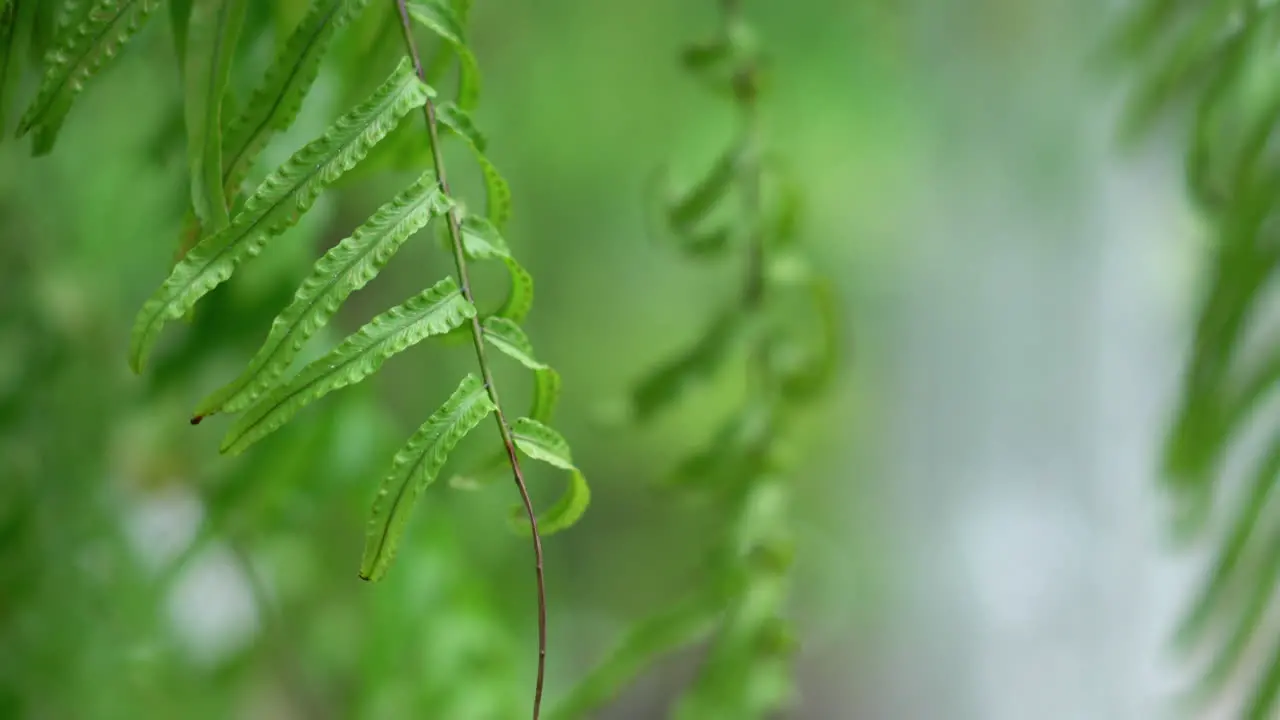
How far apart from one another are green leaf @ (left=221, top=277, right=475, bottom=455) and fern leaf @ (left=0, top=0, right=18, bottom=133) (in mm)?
127

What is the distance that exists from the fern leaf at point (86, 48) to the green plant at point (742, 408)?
0.28 meters

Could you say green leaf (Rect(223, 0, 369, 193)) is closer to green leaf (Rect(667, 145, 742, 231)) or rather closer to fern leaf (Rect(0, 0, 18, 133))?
fern leaf (Rect(0, 0, 18, 133))

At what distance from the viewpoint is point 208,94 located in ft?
1.03

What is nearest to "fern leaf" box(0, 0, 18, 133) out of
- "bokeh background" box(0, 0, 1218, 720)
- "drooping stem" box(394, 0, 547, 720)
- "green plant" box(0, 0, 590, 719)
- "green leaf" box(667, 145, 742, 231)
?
"green plant" box(0, 0, 590, 719)

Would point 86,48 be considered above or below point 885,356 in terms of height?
below

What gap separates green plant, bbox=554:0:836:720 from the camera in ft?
1.71

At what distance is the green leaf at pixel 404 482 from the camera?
0.28 m

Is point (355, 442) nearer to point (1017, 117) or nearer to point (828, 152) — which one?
point (828, 152)

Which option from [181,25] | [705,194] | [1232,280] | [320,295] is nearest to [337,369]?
[320,295]

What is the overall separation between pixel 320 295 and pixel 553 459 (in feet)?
0.25

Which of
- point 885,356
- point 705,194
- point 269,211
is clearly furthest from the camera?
point 885,356

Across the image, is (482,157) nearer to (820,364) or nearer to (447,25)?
(447,25)

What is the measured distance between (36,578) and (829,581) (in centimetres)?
82

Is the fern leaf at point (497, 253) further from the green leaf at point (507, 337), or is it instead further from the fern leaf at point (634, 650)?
the fern leaf at point (634, 650)
